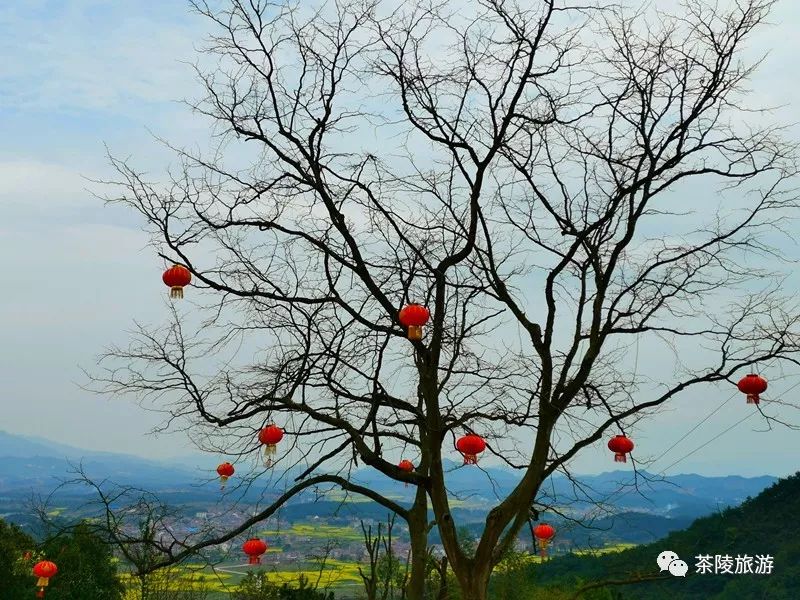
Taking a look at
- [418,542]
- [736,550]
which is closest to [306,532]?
[736,550]

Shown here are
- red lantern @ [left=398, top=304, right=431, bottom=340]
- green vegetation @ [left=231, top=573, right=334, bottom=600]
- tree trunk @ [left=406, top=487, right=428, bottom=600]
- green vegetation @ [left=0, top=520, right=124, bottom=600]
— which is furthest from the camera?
green vegetation @ [left=0, top=520, right=124, bottom=600]

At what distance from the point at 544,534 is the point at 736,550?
23.7 m

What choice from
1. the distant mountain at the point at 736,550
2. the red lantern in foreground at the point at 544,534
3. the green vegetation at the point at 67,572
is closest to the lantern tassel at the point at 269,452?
the red lantern in foreground at the point at 544,534

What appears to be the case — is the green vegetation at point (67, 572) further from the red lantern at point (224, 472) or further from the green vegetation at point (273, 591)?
the red lantern at point (224, 472)

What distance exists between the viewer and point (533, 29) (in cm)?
524

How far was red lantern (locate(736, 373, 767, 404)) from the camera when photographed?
5359mm

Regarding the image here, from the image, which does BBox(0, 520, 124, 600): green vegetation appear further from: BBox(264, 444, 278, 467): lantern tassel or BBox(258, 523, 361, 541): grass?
BBox(264, 444, 278, 467): lantern tassel

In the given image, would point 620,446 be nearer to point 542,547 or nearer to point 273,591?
point 542,547

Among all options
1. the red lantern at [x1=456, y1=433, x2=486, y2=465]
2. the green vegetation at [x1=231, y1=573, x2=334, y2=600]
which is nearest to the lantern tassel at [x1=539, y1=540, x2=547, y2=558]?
the red lantern at [x1=456, y1=433, x2=486, y2=465]

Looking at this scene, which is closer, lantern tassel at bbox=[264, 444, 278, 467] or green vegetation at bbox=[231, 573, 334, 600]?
lantern tassel at bbox=[264, 444, 278, 467]

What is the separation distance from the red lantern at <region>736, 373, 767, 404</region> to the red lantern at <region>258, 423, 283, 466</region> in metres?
3.01

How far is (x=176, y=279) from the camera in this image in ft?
17.1

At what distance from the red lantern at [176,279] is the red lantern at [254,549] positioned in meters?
2.21

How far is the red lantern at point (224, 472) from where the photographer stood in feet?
19.6
